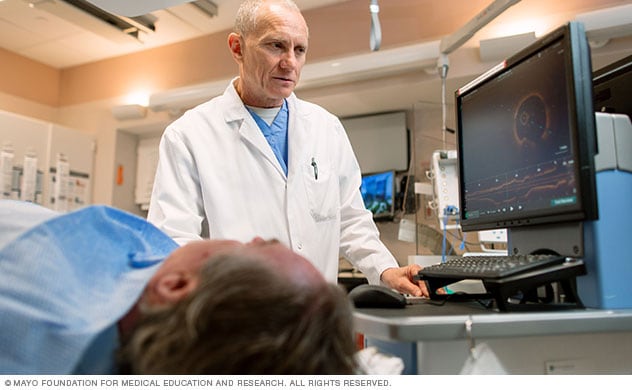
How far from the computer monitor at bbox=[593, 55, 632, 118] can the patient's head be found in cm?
92

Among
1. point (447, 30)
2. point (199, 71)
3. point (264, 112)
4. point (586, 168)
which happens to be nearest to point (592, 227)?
point (586, 168)

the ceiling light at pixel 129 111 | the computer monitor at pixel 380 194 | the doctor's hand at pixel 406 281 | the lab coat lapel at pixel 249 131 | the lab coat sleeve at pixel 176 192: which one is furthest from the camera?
the ceiling light at pixel 129 111

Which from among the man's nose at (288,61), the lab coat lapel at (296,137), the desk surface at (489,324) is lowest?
the desk surface at (489,324)

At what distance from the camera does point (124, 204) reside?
160 inches

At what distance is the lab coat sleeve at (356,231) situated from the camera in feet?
4.56

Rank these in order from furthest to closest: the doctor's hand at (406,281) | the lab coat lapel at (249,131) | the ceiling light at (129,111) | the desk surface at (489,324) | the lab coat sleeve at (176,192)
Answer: the ceiling light at (129,111) < the lab coat lapel at (249,131) < the lab coat sleeve at (176,192) < the doctor's hand at (406,281) < the desk surface at (489,324)

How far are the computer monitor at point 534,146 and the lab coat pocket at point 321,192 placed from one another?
536mm

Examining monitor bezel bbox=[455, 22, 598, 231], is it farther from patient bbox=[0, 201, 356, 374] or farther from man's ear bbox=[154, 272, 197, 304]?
man's ear bbox=[154, 272, 197, 304]

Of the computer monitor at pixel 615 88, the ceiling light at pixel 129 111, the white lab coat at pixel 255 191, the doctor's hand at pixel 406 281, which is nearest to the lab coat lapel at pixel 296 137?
the white lab coat at pixel 255 191

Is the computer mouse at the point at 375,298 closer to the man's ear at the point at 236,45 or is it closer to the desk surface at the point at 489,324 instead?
the desk surface at the point at 489,324

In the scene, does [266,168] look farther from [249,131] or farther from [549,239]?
[549,239]

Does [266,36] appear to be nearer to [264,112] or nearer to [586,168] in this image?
[264,112]

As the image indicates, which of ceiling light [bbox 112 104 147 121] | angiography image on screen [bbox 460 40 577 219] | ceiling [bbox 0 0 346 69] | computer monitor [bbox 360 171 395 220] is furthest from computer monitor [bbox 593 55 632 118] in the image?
ceiling light [bbox 112 104 147 121]

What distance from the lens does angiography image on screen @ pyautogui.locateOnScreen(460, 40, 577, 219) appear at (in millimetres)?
805
